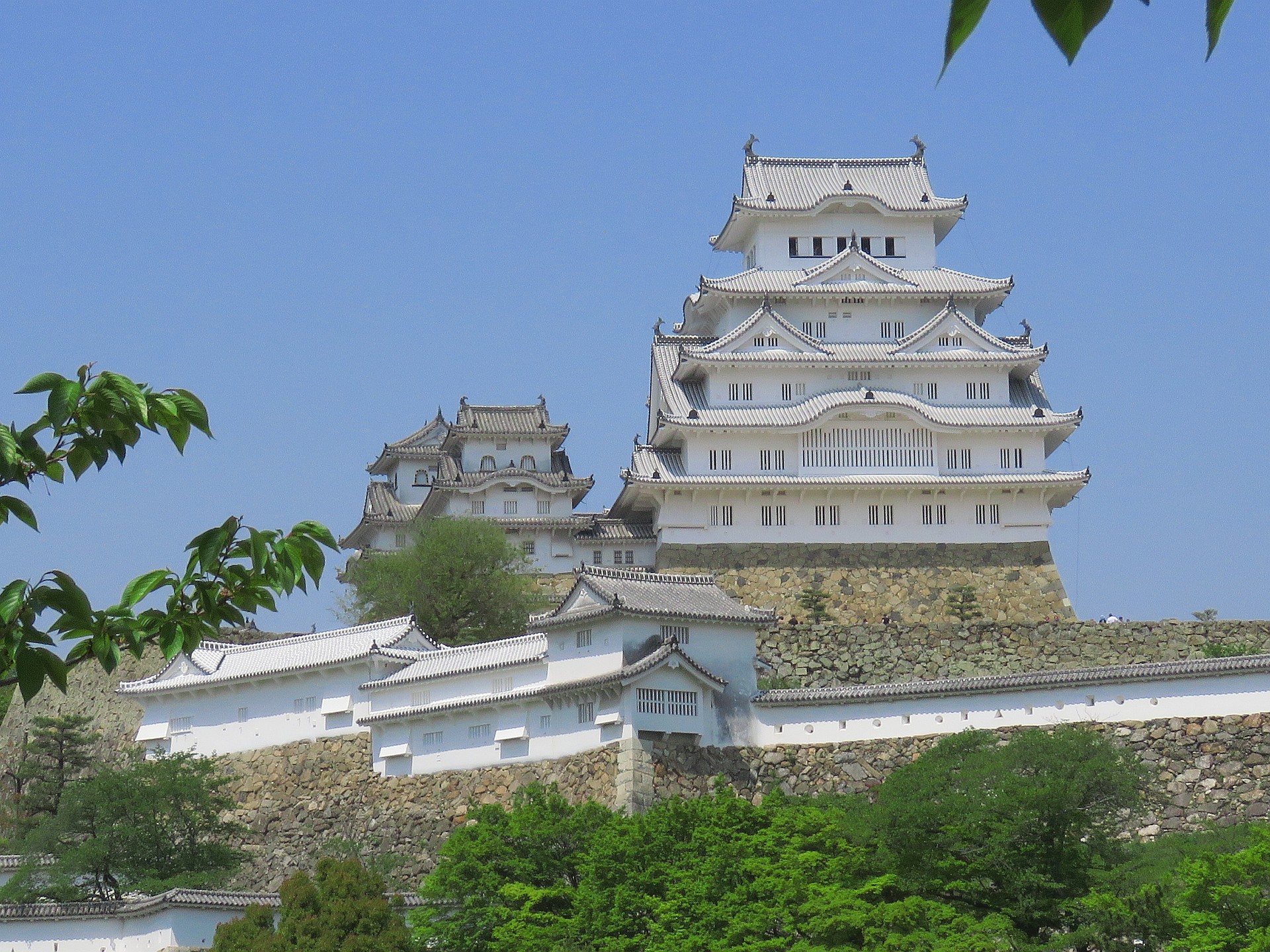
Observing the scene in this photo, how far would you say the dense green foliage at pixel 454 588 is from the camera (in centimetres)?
4278

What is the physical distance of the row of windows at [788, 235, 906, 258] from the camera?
5025 cm

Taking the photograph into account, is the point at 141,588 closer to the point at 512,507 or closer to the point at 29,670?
the point at 29,670

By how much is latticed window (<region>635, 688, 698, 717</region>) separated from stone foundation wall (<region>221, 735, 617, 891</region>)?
1058mm

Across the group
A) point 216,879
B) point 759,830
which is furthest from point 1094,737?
point 216,879

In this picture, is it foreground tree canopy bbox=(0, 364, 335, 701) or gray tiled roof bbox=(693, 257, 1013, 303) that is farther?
gray tiled roof bbox=(693, 257, 1013, 303)

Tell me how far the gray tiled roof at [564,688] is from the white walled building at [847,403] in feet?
34.3

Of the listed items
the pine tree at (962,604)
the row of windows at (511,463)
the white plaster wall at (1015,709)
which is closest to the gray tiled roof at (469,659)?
the white plaster wall at (1015,709)

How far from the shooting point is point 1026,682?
3183 cm

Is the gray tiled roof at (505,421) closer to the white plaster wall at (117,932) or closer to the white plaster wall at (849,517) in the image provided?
the white plaster wall at (849,517)

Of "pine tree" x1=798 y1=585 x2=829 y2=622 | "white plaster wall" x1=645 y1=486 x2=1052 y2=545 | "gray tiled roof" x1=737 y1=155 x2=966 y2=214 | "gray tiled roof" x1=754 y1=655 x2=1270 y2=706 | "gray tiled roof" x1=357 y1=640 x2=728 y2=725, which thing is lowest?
"gray tiled roof" x1=754 y1=655 x2=1270 y2=706

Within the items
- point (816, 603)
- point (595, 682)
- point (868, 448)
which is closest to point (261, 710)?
point (595, 682)

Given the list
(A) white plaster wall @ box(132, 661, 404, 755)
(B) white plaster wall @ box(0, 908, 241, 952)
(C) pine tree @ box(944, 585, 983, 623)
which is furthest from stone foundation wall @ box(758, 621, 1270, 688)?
(B) white plaster wall @ box(0, 908, 241, 952)

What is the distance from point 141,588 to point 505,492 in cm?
4419

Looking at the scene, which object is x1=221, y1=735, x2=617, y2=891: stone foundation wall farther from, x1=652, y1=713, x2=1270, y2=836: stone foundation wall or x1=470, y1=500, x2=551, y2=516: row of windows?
x1=470, y1=500, x2=551, y2=516: row of windows
